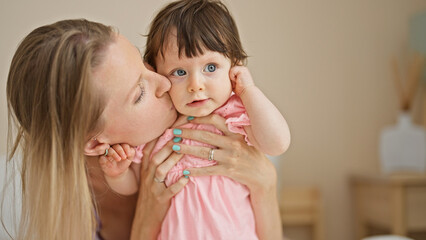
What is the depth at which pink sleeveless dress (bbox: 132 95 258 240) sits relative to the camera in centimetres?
116

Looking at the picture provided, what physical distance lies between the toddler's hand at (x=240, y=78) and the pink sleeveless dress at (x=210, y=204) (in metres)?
0.05

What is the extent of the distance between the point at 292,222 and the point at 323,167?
44 centimetres

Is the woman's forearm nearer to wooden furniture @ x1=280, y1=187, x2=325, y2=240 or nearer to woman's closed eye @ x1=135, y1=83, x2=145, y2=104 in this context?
woman's closed eye @ x1=135, y1=83, x2=145, y2=104

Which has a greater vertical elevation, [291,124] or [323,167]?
[291,124]

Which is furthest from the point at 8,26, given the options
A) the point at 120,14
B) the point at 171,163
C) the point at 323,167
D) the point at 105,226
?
the point at 323,167

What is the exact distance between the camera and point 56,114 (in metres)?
1.04

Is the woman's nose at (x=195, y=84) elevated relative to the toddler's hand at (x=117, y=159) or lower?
elevated

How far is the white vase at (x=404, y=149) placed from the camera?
2.86 meters

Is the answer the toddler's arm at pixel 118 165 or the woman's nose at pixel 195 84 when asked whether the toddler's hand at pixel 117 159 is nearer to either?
the toddler's arm at pixel 118 165

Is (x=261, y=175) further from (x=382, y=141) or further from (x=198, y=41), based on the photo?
(x=382, y=141)

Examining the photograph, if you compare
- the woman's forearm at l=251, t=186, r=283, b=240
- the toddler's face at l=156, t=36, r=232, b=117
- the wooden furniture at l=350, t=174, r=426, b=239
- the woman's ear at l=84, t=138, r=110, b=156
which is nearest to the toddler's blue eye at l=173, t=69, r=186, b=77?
the toddler's face at l=156, t=36, r=232, b=117

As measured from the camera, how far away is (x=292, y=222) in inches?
125

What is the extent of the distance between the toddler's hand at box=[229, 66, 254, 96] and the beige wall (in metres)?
2.00

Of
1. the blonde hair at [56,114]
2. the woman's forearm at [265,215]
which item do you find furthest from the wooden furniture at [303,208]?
the blonde hair at [56,114]
